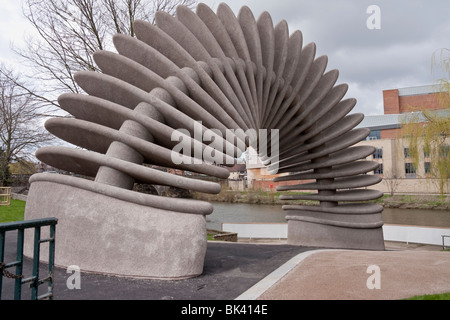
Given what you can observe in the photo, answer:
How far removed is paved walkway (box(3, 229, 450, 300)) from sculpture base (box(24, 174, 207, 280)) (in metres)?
0.21

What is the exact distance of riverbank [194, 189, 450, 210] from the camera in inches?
1373

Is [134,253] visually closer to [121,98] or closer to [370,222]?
[121,98]

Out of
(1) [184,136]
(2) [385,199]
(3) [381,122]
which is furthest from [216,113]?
(3) [381,122]

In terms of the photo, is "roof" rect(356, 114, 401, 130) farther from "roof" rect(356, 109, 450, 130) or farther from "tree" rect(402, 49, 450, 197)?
"tree" rect(402, 49, 450, 197)

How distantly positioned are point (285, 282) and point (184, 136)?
315cm

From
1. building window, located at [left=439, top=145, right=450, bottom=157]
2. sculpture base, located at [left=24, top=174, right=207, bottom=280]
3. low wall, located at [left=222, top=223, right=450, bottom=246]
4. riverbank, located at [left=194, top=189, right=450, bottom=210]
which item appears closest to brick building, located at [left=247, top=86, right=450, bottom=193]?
riverbank, located at [left=194, top=189, right=450, bottom=210]

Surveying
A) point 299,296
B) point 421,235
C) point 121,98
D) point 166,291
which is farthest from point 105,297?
point 421,235

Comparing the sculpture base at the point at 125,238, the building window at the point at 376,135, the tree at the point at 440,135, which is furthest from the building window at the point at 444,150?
the building window at the point at 376,135

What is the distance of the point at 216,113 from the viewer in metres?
7.68

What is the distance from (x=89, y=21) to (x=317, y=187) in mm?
12660

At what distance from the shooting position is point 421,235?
13.4 metres

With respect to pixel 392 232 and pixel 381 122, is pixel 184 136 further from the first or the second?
pixel 381 122

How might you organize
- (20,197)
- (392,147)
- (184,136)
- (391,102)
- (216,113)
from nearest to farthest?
(184,136)
(216,113)
(20,197)
(392,147)
(391,102)
